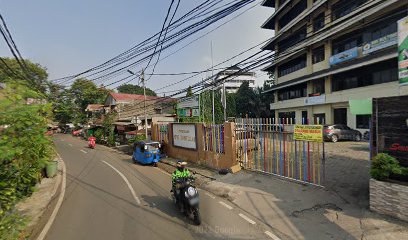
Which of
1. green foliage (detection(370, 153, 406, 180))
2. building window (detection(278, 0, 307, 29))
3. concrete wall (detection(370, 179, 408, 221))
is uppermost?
building window (detection(278, 0, 307, 29))

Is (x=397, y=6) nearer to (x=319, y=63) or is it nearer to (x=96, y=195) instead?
(x=319, y=63)

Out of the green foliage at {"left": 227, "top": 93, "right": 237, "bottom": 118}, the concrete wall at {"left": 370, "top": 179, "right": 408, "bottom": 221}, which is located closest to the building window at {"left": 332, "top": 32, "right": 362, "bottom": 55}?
the green foliage at {"left": 227, "top": 93, "right": 237, "bottom": 118}

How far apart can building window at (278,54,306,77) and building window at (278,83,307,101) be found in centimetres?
236

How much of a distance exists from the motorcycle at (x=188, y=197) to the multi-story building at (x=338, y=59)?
12060 millimetres

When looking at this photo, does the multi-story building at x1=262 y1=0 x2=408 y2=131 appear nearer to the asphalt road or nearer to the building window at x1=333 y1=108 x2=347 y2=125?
the building window at x1=333 y1=108 x2=347 y2=125

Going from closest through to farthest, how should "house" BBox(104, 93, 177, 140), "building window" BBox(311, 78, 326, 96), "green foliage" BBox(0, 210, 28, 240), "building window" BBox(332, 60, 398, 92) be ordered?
"green foliage" BBox(0, 210, 28, 240), "building window" BBox(332, 60, 398, 92), "building window" BBox(311, 78, 326, 96), "house" BBox(104, 93, 177, 140)

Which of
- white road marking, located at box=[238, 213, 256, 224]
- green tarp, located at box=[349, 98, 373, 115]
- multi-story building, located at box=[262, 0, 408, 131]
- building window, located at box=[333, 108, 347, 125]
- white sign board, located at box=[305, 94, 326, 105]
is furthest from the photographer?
white sign board, located at box=[305, 94, 326, 105]

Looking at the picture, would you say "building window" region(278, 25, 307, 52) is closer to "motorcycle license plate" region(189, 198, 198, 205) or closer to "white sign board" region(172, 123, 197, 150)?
"white sign board" region(172, 123, 197, 150)

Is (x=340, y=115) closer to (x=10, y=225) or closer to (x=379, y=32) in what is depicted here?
(x=379, y=32)

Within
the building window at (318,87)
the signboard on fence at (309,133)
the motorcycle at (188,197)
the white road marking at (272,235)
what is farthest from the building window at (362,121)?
the motorcycle at (188,197)

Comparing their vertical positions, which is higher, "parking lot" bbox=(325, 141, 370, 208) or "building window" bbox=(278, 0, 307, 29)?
"building window" bbox=(278, 0, 307, 29)

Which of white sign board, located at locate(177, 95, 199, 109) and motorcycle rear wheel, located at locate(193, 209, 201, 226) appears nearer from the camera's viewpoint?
motorcycle rear wheel, located at locate(193, 209, 201, 226)

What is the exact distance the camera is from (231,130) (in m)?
12.0

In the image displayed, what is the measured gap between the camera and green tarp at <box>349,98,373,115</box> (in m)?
7.20
